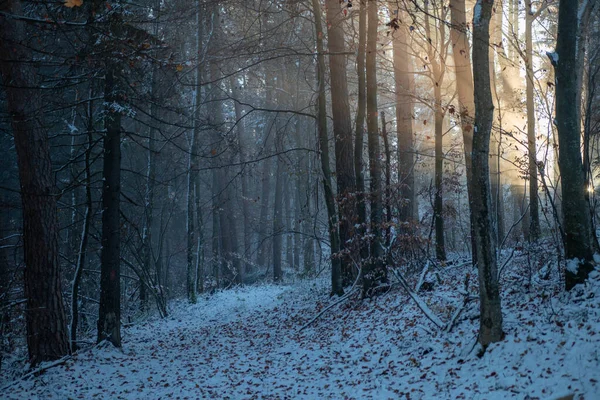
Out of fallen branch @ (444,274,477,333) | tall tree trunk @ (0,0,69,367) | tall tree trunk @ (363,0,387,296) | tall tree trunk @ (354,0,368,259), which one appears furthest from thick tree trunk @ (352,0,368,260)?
tall tree trunk @ (0,0,69,367)

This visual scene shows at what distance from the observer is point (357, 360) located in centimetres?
850

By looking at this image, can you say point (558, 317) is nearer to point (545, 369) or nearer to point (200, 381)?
point (545, 369)

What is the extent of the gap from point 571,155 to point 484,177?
1.58 m

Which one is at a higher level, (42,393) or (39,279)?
(39,279)

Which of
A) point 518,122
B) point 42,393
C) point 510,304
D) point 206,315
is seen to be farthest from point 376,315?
point 518,122

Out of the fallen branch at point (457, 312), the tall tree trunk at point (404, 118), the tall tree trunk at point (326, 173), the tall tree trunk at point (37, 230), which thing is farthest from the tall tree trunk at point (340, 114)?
the tall tree trunk at point (37, 230)

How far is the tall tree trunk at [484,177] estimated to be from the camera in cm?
667

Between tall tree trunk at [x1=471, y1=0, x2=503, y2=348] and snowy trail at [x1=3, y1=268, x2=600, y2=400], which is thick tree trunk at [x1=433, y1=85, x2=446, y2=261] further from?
tall tree trunk at [x1=471, y1=0, x2=503, y2=348]

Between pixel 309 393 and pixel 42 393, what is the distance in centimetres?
420

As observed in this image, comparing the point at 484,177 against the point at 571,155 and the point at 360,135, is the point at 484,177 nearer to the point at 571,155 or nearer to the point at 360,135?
the point at 571,155

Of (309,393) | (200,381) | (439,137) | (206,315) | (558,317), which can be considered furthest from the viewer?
(206,315)

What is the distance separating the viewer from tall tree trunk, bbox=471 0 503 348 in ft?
21.9

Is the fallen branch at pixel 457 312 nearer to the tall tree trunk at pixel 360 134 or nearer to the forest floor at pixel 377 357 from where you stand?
the forest floor at pixel 377 357

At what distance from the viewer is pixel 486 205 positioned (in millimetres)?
6637
